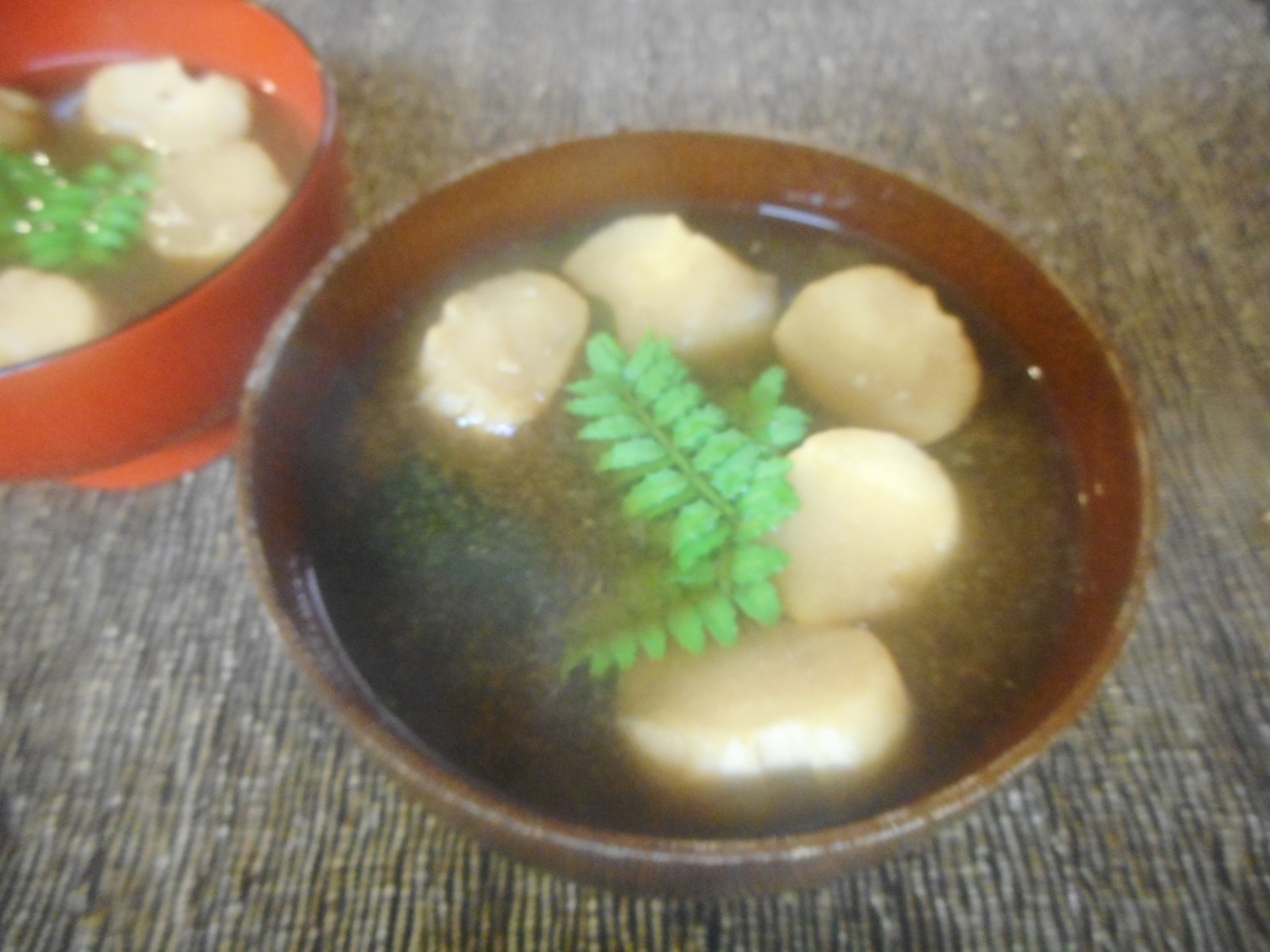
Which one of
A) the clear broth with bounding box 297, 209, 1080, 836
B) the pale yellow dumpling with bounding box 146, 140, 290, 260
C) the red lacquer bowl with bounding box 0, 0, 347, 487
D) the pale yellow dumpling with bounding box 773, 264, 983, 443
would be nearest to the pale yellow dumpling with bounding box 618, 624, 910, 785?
the clear broth with bounding box 297, 209, 1080, 836

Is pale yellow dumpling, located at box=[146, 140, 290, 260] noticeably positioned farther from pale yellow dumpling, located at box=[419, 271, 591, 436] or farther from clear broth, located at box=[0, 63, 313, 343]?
pale yellow dumpling, located at box=[419, 271, 591, 436]

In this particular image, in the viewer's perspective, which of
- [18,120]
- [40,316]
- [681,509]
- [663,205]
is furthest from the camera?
[18,120]

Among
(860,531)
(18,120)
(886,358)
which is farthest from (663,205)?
(18,120)

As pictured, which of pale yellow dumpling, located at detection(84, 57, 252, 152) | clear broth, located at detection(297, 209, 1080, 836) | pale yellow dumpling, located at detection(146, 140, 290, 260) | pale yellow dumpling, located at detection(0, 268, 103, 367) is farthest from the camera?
A: pale yellow dumpling, located at detection(84, 57, 252, 152)

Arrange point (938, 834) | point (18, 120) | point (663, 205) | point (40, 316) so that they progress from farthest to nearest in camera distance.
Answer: point (18, 120), point (663, 205), point (40, 316), point (938, 834)

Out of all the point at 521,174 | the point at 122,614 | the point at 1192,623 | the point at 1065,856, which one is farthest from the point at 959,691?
the point at 122,614

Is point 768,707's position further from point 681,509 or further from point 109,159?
point 109,159

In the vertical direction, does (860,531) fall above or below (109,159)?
below
